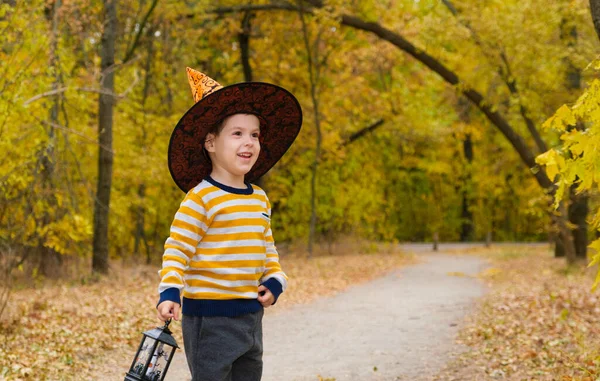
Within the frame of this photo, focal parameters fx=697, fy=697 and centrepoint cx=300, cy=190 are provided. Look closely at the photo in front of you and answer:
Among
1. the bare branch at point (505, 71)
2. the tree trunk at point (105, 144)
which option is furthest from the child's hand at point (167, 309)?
the bare branch at point (505, 71)

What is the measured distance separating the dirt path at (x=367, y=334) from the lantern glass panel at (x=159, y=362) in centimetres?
280

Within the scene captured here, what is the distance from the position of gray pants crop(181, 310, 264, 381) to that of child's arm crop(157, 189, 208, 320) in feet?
0.66

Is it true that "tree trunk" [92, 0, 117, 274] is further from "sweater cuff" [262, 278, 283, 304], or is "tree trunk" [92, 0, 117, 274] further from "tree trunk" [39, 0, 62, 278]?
"sweater cuff" [262, 278, 283, 304]

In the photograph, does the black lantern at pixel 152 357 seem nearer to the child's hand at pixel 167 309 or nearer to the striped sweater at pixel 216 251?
the child's hand at pixel 167 309

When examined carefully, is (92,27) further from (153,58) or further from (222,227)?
(222,227)

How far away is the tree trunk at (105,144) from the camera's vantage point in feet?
42.0

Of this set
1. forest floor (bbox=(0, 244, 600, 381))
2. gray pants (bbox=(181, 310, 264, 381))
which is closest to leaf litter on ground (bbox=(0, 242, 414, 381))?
forest floor (bbox=(0, 244, 600, 381))

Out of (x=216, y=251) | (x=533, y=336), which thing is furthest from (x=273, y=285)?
(x=533, y=336)

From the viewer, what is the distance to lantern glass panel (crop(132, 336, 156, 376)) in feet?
9.69

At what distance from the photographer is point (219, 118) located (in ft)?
10.9

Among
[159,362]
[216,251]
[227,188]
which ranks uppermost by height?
[227,188]

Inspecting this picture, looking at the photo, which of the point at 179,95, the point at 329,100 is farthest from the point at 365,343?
the point at 329,100

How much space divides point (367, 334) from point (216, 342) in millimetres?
5089

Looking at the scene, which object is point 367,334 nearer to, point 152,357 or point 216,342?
point 216,342
